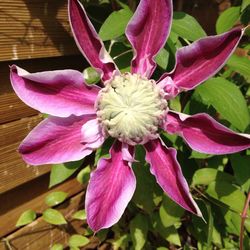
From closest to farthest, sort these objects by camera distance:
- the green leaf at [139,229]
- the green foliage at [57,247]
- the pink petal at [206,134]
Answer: the pink petal at [206,134] < the green leaf at [139,229] < the green foliage at [57,247]

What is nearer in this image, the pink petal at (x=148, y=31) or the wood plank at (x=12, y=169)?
the pink petal at (x=148, y=31)

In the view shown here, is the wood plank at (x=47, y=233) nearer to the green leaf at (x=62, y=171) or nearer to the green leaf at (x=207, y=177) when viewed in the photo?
the green leaf at (x=62, y=171)

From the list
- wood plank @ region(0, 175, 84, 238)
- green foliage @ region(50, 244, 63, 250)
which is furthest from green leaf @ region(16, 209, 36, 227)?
green foliage @ region(50, 244, 63, 250)

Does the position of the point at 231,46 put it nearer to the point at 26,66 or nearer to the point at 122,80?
the point at 122,80

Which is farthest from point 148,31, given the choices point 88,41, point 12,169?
point 12,169

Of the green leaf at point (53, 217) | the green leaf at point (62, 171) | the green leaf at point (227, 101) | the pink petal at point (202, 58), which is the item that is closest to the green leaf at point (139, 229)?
the green leaf at point (53, 217)

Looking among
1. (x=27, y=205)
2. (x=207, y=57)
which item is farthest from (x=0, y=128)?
(x=207, y=57)
